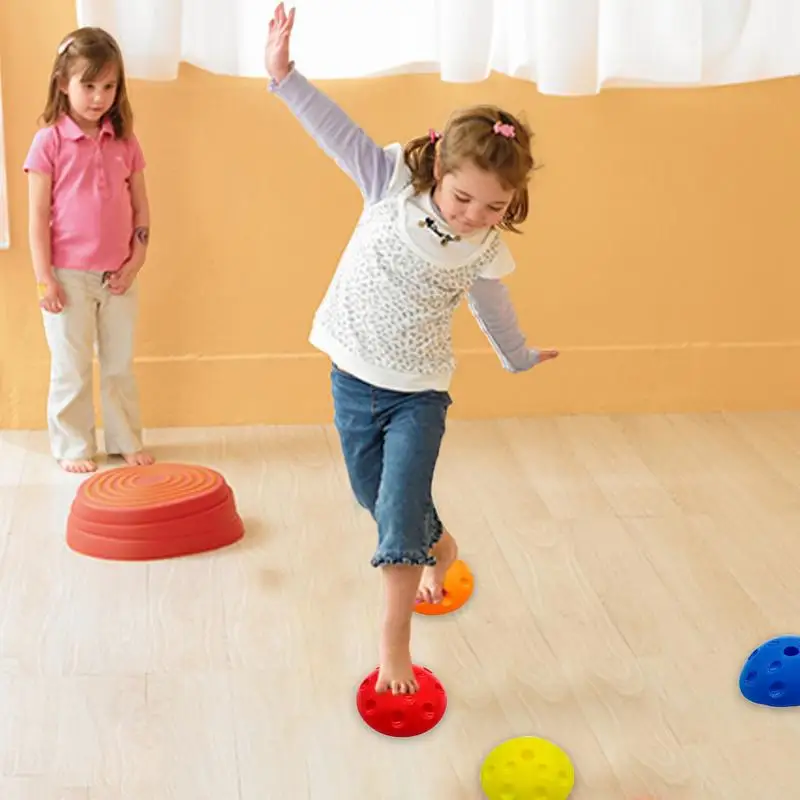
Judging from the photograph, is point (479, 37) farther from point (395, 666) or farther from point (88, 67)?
point (395, 666)

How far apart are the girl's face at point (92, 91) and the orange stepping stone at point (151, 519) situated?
2.43 feet

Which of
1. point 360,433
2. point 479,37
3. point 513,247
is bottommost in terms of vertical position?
point 513,247

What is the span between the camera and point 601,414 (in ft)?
11.1

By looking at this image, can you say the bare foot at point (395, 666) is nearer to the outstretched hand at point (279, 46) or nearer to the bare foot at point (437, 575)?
the bare foot at point (437, 575)

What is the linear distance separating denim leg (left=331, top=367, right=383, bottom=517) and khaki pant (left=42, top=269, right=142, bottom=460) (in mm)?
998

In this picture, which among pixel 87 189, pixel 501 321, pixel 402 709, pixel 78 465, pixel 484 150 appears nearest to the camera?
pixel 484 150

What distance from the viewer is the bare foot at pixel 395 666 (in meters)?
2.04

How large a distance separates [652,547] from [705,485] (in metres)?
0.37

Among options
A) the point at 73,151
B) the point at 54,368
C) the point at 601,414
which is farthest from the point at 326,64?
the point at 601,414

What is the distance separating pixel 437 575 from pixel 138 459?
3.07ft

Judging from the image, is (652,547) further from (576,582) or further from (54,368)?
(54,368)

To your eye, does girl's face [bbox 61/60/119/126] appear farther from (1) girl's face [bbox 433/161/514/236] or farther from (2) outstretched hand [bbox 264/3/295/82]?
(1) girl's face [bbox 433/161/514/236]

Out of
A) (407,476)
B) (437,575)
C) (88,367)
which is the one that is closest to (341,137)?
(407,476)

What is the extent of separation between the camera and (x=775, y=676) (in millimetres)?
2068
